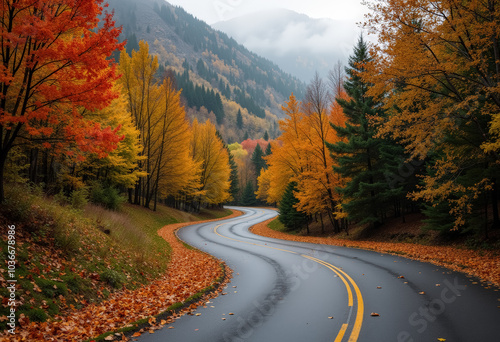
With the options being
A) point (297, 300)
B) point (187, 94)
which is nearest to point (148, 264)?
point (297, 300)

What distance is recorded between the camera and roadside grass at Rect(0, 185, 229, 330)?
237 inches

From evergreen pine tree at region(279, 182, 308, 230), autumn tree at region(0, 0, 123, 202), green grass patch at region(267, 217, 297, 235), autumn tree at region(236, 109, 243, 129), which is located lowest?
green grass patch at region(267, 217, 297, 235)

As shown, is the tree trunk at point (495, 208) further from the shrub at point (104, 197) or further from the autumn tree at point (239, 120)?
the autumn tree at point (239, 120)

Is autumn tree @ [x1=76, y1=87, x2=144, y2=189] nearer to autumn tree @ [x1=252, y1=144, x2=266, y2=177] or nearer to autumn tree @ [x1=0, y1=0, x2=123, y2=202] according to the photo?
autumn tree @ [x1=0, y1=0, x2=123, y2=202]

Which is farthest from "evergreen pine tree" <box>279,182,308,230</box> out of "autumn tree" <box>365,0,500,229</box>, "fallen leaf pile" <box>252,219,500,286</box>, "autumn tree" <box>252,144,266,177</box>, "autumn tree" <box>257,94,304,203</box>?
"autumn tree" <box>252,144,266,177</box>

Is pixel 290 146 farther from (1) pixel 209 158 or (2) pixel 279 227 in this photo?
(1) pixel 209 158

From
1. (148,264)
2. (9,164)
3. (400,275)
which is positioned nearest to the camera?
(400,275)

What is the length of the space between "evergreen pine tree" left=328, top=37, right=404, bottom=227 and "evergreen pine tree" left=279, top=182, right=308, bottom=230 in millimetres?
10360

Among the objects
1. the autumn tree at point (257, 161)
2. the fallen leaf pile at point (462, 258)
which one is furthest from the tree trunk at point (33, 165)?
the autumn tree at point (257, 161)

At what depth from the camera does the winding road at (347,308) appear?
17.6 ft

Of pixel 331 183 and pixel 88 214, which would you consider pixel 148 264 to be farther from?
pixel 331 183

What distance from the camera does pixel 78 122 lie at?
9.05 meters

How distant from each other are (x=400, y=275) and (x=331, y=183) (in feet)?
47.9

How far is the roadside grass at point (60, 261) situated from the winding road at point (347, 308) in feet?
7.95
